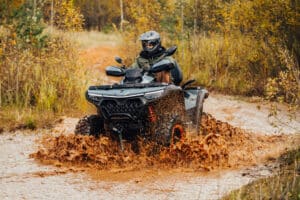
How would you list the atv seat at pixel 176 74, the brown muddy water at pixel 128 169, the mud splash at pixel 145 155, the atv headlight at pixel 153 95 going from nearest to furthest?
the brown muddy water at pixel 128 169, the atv headlight at pixel 153 95, the mud splash at pixel 145 155, the atv seat at pixel 176 74

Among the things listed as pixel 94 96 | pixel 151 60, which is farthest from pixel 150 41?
pixel 94 96

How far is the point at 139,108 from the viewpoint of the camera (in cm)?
830

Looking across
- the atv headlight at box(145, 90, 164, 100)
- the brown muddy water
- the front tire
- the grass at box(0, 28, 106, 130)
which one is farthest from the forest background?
the atv headlight at box(145, 90, 164, 100)

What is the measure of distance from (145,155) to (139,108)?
2.55ft

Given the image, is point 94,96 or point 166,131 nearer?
point 166,131

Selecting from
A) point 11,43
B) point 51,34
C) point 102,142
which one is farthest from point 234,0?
point 102,142

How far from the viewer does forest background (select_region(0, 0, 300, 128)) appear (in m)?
Answer: 12.9

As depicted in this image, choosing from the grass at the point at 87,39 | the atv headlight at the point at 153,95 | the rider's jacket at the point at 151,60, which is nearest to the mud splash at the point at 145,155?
the atv headlight at the point at 153,95

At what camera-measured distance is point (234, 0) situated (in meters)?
18.1

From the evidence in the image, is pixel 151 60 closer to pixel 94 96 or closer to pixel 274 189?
pixel 94 96

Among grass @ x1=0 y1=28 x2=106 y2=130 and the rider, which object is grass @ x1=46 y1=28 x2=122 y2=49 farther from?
the rider

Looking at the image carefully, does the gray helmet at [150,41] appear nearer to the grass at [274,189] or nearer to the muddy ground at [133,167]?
the muddy ground at [133,167]

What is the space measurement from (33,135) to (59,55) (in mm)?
2919

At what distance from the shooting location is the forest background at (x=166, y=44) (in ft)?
42.5
